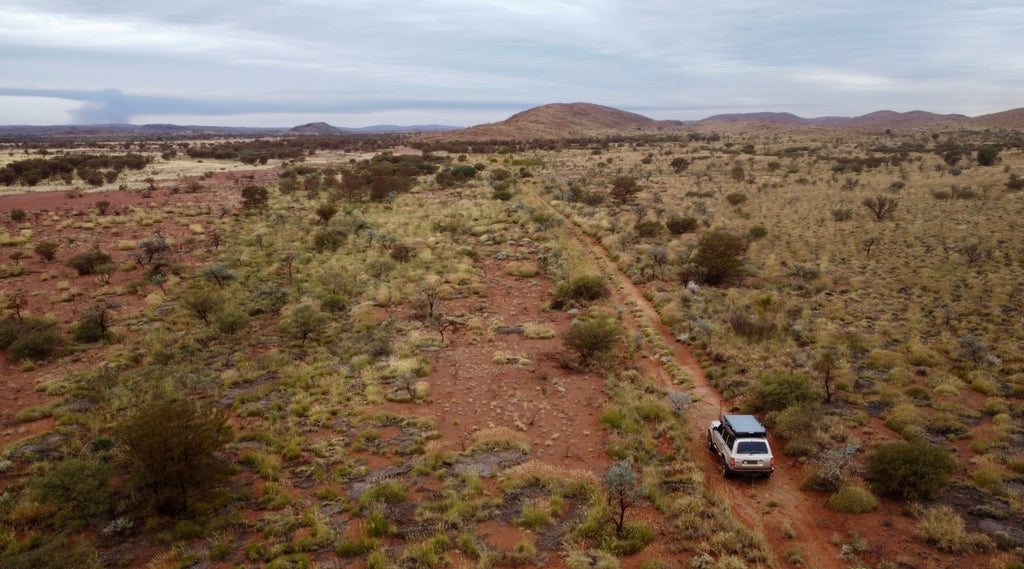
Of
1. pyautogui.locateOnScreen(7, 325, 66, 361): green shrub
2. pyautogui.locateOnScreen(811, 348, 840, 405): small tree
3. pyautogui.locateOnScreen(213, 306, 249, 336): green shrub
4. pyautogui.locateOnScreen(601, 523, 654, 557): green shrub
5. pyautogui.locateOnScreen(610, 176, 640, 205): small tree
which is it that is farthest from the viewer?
pyautogui.locateOnScreen(610, 176, 640, 205): small tree

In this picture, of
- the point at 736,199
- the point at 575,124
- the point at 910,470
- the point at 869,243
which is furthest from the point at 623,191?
the point at 575,124

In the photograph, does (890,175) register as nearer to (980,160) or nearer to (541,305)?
(980,160)

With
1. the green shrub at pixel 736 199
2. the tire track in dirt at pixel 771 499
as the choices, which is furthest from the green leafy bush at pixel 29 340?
the green shrub at pixel 736 199

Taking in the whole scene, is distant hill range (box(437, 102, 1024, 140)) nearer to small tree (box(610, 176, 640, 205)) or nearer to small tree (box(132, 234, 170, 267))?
small tree (box(610, 176, 640, 205))

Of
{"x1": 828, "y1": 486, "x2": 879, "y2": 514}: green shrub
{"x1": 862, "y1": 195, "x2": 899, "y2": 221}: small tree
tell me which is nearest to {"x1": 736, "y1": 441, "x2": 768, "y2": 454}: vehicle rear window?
{"x1": 828, "y1": 486, "x2": 879, "y2": 514}: green shrub

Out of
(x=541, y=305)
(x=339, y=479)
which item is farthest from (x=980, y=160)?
(x=339, y=479)

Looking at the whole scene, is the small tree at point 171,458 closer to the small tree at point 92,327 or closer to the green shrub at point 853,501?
the small tree at point 92,327

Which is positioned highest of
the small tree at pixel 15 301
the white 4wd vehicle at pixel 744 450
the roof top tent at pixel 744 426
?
the small tree at pixel 15 301
